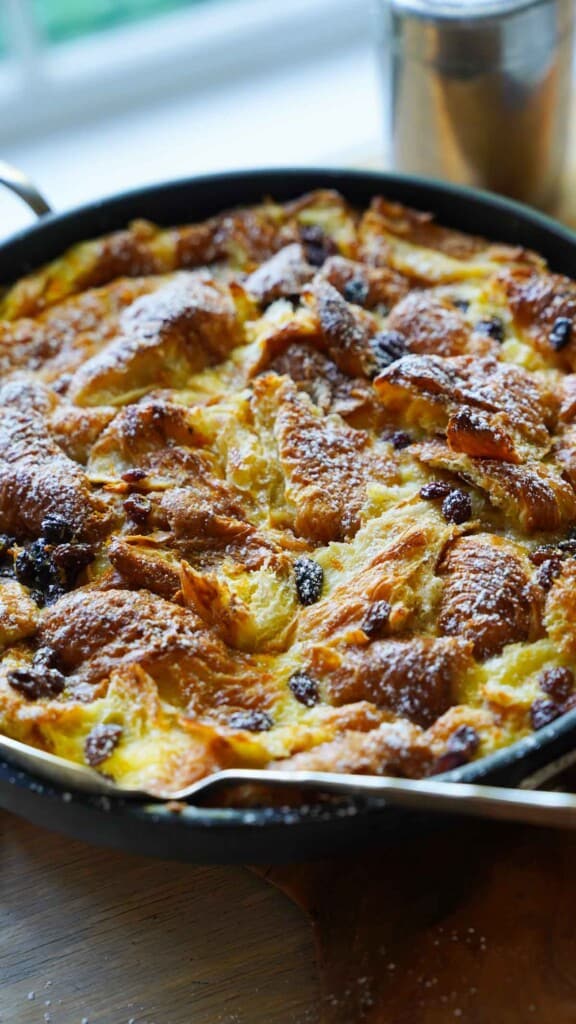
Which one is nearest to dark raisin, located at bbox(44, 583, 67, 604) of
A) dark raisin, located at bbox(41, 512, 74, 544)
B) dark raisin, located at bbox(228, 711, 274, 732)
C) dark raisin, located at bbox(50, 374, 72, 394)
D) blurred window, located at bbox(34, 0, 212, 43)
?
dark raisin, located at bbox(41, 512, 74, 544)

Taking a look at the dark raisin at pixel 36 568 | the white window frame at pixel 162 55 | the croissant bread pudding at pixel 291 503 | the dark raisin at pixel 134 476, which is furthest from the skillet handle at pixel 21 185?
the white window frame at pixel 162 55

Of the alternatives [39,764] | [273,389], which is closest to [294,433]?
[273,389]

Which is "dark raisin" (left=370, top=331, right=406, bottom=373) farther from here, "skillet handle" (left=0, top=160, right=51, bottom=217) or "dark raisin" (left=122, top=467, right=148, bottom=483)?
"skillet handle" (left=0, top=160, right=51, bottom=217)

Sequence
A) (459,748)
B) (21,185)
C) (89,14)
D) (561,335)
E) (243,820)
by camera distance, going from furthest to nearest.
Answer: (89,14) < (21,185) < (561,335) < (459,748) < (243,820)

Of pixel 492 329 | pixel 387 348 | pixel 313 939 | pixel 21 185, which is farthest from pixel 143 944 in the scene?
pixel 21 185

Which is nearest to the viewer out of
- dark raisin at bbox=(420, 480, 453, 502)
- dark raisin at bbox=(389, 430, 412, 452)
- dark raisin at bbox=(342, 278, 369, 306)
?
dark raisin at bbox=(420, 480, 453, 502)

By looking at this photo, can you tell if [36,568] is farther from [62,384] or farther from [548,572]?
[548,572]

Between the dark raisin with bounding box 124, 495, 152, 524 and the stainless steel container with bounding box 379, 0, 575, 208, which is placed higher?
the stainless steel container with bounding box 379, 0, 575, 208
